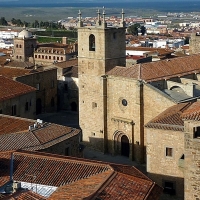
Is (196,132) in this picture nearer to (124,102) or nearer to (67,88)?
(124,102)

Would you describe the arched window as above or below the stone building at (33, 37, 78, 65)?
above

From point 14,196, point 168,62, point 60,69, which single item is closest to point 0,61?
point 60,69

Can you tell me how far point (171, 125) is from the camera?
24391 mm

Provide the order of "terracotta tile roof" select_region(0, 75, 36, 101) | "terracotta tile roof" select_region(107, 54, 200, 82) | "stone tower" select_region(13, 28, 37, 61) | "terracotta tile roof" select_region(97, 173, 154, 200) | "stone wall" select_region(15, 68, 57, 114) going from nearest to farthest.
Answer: "terracotta tile roof" select_region(97, 173, 154, 200)
"terracotta tile roof" select_region(107, 54, 200, 82)
"terracotta tile roof" select_region(0, 75, 36, 101)
"stone wall" select_region(15, 68, 57, 114)
"stone tower" select_region(13, 28, 37, 61)

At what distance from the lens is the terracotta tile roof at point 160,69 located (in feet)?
103

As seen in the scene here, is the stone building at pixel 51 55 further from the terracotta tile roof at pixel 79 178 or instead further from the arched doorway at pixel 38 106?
the terracotta tile roof at pixel 79 178

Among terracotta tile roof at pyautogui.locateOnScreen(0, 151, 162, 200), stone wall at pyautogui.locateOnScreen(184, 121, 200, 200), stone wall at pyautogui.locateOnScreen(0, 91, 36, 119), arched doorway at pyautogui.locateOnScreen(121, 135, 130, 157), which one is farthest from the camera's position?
stone wall at pyautogui.locateOnScreen(0, 91, 36, 119)

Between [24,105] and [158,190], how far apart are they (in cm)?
1828

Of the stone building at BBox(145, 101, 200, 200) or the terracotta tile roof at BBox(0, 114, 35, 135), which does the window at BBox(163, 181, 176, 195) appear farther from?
the terracotta tile roof at BBox(0, 114, 35, 135)

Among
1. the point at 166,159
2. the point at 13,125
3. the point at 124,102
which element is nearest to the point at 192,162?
the point at 166,159

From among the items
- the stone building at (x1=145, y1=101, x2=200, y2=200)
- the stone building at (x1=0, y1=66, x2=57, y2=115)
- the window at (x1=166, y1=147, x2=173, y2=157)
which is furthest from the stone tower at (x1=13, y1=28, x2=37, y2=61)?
the window at (x1=166, y1=147, x2=173, y2=157)

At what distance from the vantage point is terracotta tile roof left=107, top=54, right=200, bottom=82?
3143 cm

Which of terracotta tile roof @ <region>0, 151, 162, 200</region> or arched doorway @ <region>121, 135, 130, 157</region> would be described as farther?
arched doorway @ <region>121, 135, 130, 157</region>

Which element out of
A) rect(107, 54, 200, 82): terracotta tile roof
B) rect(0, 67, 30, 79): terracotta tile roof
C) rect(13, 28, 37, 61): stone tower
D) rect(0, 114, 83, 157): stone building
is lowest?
rect(0, 114, 83, 157): stone building
